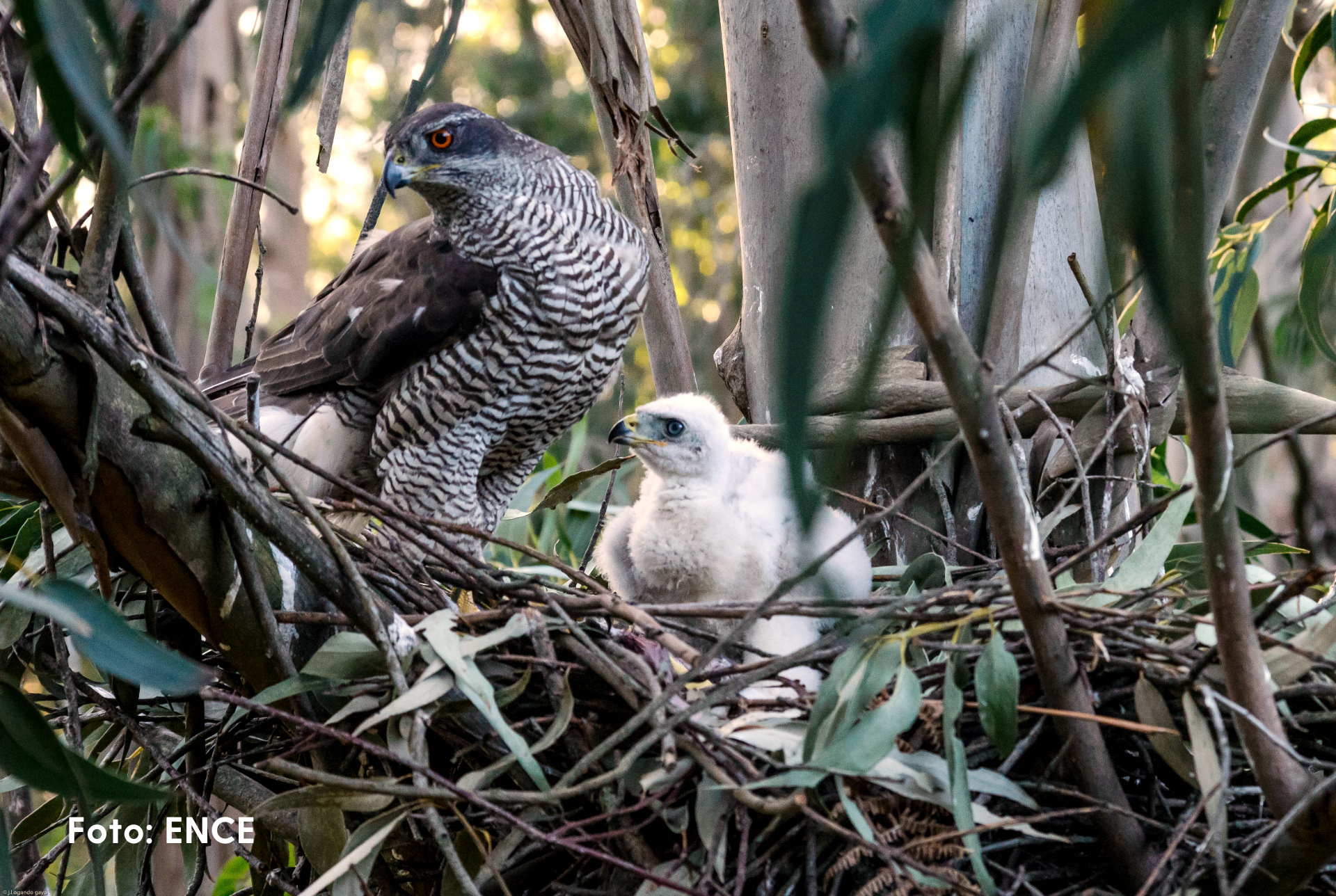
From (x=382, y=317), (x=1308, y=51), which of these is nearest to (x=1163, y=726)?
(x=1308, y=51)

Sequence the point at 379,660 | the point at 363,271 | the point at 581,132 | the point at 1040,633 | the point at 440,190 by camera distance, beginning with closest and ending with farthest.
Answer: the point at 1040,633
the point at 379,660
the point at 440,190
the point at 363,271
the point at 581,132

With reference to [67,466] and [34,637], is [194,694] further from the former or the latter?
[67,466]

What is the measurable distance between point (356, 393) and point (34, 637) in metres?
1.04

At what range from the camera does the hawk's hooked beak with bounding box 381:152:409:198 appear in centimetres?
246

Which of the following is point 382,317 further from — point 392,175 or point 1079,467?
point 1079,467

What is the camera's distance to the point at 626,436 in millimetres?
2113

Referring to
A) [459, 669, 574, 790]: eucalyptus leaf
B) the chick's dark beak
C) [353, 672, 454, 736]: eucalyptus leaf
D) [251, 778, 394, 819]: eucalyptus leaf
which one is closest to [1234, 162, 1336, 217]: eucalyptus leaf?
the chick's dark beak

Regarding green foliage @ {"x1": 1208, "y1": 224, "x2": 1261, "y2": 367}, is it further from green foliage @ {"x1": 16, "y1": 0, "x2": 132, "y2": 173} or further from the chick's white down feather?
green foliage @ {"x1": 16, "y1": 0, "x2": 132, "y2": 173}

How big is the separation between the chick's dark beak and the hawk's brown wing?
485 millimetres

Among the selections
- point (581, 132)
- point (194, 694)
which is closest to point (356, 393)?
point (194, 694)

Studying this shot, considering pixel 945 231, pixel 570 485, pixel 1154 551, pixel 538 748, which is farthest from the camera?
pixel 570 485

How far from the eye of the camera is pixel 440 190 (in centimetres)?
251

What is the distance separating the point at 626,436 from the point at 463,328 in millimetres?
511

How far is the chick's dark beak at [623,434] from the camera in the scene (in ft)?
6.86
